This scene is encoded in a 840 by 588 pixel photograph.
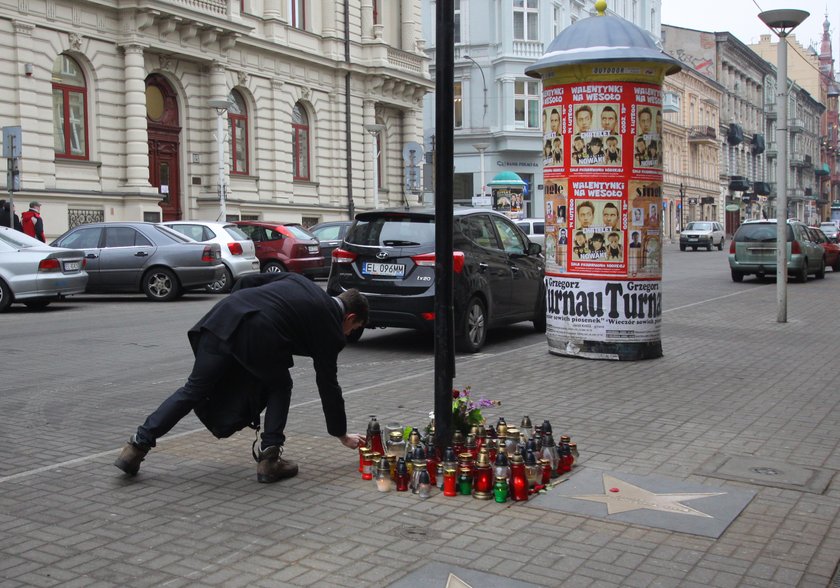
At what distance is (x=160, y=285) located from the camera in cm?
1939

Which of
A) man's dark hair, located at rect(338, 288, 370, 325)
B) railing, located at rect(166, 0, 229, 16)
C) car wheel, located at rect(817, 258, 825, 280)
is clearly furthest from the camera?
railing, located at rect(166, 0, 229, 16)

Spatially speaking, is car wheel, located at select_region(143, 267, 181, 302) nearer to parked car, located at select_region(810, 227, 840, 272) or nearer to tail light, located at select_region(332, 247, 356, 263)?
tail light, located at select_region(332, 247, 356, 263)

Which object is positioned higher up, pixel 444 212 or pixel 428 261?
pixel 444 212

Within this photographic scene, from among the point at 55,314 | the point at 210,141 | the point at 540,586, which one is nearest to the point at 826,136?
the point at 210,141

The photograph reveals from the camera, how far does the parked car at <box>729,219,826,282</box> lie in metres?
25.3

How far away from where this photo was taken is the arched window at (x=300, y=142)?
1500 inches

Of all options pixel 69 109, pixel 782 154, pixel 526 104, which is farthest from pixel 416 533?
pixel 526 104

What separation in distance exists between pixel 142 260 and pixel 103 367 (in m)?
9.10

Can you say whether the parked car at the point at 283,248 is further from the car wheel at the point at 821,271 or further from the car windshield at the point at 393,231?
the car wheel at the point at 821,271

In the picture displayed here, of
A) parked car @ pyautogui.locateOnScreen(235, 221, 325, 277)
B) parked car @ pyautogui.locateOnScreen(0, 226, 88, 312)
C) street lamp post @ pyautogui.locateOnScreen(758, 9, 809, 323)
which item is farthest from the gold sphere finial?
parked car @ pyautogui.locateOnScreen(235, 221, 325, 277)

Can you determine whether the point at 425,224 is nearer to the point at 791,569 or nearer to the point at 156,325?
the point at 156,325

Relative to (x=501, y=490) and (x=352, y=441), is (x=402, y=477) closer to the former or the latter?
(x=352, y=441)

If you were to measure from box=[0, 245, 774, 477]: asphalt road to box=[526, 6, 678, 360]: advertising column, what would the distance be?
→ 1.36 meters

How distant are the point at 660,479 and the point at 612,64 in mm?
6044
